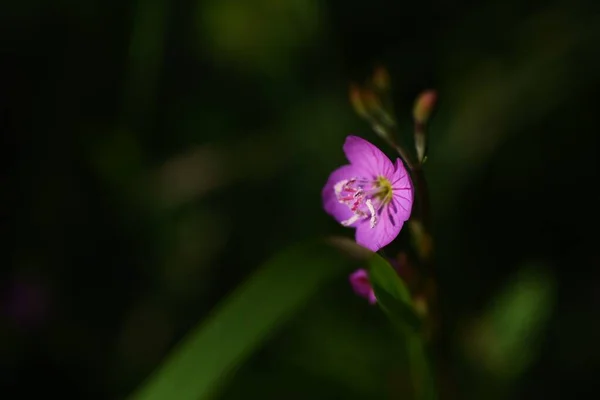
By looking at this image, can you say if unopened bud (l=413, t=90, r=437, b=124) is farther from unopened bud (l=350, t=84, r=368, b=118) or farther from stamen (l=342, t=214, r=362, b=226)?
stamen (l=342, t=214, r=362, b=226)

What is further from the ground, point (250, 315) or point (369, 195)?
point (250, 315)

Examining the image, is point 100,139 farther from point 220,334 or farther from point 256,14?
point 220,334

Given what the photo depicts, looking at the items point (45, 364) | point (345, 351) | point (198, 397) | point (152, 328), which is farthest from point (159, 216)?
point (198, 397)

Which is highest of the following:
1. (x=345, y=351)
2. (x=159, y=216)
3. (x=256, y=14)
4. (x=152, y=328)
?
(x=256, y=14)

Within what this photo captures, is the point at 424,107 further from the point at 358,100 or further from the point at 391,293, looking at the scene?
the point at 391,293

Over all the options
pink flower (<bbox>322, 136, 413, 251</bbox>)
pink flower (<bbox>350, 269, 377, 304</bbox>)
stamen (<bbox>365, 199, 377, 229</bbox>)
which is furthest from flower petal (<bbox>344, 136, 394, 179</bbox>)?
pink flower (<bbox>350, 269, 377, 304</bbox>)

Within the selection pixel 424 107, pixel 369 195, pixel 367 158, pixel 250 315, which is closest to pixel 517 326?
pixel 369 195
